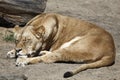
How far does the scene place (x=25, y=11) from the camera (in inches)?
365

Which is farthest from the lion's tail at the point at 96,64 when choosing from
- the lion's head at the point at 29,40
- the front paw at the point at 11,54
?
the front paw at the point at 11,54

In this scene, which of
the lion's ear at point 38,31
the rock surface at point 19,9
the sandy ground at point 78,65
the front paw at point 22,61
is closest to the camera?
the sandy ground at point 78,65

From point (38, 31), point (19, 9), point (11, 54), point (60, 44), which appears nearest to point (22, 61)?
point (11, 54)

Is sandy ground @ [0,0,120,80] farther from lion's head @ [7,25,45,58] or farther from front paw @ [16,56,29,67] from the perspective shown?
lion's head @ [7,25,45,58]

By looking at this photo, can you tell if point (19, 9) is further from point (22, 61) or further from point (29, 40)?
point (22, 61)

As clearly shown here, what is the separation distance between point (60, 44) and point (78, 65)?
695 mm

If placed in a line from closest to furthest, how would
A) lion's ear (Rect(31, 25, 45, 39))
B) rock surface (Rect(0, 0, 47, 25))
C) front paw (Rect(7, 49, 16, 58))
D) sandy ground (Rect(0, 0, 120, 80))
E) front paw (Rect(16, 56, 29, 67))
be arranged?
1. sandy ground (Rect(0, 0, 120, 80))
2. front paw (Rect(16, 56, 29, 67))
3. lion's ear (Rect(31, 25, 45, 39))
4. front paw (Rect(7, 49, 16, 58))
5. rock surface (Rect(0, 0, 47, 25))

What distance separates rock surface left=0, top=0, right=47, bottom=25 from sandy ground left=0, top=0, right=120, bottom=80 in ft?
1.21

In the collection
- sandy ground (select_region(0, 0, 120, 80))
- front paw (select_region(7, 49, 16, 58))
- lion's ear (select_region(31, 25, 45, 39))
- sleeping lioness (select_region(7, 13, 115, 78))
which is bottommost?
sandy ground (select_region(0, 0, 120, 80))

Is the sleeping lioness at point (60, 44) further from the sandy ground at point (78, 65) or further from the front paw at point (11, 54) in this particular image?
the sandy ground at point (78, 65)

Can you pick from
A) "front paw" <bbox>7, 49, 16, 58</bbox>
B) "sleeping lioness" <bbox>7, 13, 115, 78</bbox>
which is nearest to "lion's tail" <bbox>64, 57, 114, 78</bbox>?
"sleeping lioness" <bbox>7, 13, 115, 78</bbox>

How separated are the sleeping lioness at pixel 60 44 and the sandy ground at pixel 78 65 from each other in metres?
0.13

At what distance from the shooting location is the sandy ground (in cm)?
691

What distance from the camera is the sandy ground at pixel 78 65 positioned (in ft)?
22.7
